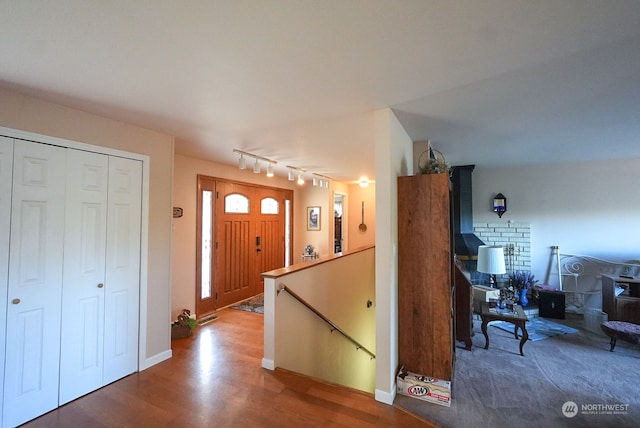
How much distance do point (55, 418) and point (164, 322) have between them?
3.20 feet

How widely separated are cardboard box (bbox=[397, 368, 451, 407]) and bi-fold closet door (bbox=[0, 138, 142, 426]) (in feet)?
8.23

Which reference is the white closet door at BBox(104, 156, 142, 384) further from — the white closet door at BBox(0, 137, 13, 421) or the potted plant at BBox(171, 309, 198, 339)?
the potted plant at BBox(171, 309, 198, 339)

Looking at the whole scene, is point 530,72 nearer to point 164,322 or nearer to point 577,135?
point 577,135

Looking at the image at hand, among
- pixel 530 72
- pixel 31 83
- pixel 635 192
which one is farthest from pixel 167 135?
pixel 635 192

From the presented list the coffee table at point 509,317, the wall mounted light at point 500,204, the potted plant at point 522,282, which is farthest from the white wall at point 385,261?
the wall mounted light at point 500,204

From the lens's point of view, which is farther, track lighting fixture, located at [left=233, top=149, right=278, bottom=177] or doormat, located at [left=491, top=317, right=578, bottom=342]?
doormat, located at [left=491, top=317, right=578, bottom=342]

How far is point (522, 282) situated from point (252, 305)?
4.49 meters

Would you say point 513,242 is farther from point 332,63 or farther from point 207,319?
point 207,319

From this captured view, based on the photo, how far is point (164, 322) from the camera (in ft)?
9.26

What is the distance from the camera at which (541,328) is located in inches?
150

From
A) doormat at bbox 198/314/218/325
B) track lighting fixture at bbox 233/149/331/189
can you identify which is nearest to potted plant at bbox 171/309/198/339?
doormat at bbox 198/314/218/325

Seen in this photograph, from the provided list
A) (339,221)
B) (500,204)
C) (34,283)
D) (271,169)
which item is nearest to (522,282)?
(500,204)

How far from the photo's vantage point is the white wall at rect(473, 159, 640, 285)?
4.14 m

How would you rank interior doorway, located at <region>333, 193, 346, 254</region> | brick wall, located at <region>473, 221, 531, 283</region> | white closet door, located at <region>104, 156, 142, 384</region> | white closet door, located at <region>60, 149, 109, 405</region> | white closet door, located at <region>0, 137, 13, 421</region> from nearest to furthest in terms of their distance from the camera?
white closet door, located at <region>0, 137, 13, 421</region>
white closet door, located at <region>60, 149, 109, 405</region>
white closet door, located at <region>104, 156, 142, 384</region>
brick wall, located at <region>473, 221, 531, 283</region>
interior doorway, located at <region>333, 193, 346, 254</region>
